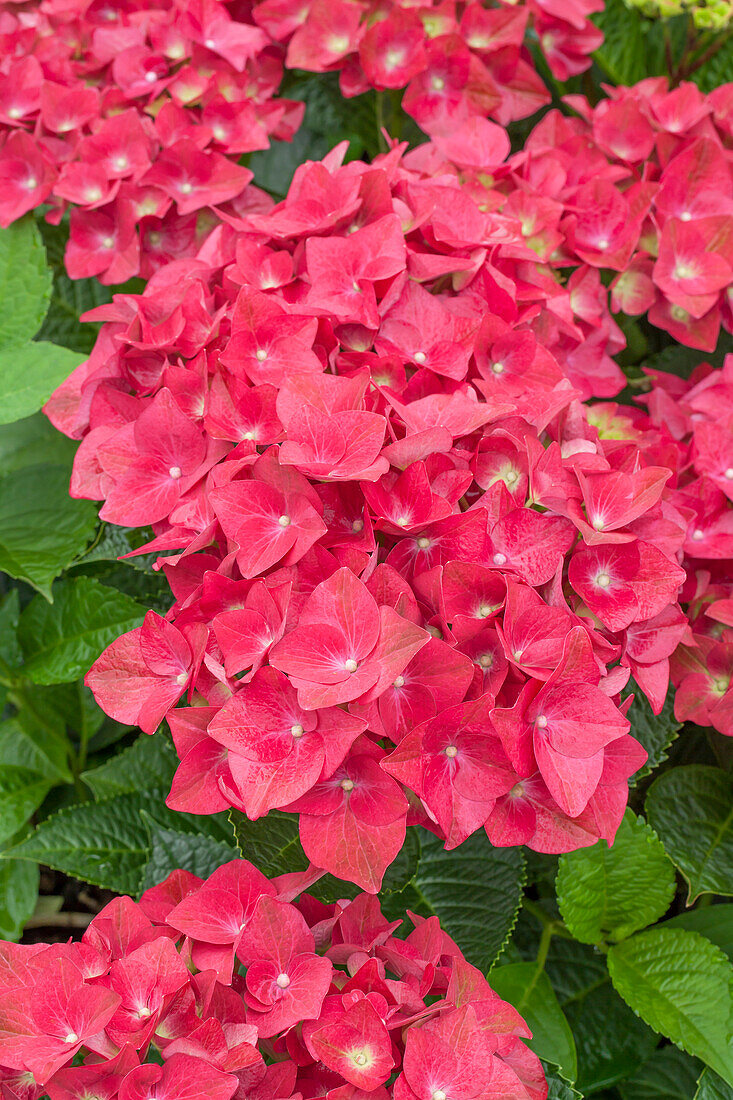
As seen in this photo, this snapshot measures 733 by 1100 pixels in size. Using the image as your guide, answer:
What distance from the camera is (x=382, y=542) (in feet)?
2.00

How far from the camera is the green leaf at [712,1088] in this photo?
2.41ft

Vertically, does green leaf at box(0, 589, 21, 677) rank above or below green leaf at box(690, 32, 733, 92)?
below

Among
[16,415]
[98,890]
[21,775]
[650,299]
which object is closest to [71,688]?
[21,775]

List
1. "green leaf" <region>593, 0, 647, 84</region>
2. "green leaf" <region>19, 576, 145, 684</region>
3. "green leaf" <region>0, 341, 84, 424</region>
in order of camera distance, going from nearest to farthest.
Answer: "green leaf" <region>0, 341, 84, 424</region>, "green leaf" <region>19, 576, 145, 684</region>, "green leaf" <region>593, 0, 647, 84</region>

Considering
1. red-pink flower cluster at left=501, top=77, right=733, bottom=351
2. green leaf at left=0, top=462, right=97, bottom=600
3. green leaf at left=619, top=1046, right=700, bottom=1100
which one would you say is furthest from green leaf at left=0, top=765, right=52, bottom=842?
red-pink flower cluster at left=501, top=77, right=733, bottom=351

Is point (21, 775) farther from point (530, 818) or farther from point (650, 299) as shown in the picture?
point (650, 299)

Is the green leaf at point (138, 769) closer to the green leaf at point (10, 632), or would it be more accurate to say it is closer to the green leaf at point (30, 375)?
the green leaf at point (10, 632)

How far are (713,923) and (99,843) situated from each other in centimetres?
56

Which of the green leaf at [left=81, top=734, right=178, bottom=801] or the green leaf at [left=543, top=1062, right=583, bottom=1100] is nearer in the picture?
the green leaf at [left=543, top=1062, right=583, bottom=1100]

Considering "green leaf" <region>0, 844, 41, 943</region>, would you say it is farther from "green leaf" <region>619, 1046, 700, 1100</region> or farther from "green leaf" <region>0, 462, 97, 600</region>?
"green leaf" <region>619, 1046, 700, 1100</region>

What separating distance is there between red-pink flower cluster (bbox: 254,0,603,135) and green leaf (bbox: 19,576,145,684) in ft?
1.89

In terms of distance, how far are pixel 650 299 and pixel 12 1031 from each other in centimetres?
76

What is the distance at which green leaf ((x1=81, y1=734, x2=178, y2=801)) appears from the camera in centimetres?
96

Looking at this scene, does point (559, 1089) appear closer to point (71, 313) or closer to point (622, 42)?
point (71, 313)
